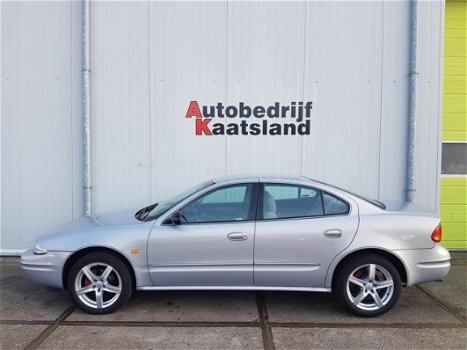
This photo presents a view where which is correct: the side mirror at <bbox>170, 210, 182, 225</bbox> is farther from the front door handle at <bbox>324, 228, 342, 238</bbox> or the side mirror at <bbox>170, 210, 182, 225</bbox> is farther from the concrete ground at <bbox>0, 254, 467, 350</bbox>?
the front door handle at <bbox>324, 228, 342, 238</bbox>

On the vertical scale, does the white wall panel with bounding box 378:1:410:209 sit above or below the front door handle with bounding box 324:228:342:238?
above

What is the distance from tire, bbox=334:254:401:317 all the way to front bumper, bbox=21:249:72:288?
117 inches

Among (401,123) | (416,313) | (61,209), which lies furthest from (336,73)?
(61,209)

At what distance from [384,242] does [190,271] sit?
2.08 meters

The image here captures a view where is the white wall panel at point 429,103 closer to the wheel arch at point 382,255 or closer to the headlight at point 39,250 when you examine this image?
the wheel arch at point 382,255

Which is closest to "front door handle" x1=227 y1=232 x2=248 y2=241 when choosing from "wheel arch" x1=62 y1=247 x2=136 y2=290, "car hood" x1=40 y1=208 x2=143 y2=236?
"car hood" x1=40 y1=208 x2=143 y2=236

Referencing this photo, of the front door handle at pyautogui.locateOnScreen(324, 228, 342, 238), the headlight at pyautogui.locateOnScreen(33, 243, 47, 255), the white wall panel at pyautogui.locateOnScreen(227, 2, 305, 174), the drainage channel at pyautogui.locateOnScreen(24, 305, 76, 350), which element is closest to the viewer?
the drainage channel at pyautogui.locateOnScreen(24, 305, 76, 350)

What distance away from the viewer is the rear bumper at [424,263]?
417 centimetres

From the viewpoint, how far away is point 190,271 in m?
4.19

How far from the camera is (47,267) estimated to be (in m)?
4.25

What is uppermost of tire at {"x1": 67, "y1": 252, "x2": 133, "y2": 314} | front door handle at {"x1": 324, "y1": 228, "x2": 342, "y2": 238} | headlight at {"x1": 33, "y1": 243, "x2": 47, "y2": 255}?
front door handle at {"x1": 324, "y1": 228, "x2": 342, "y2": 238}

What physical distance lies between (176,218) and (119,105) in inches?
125

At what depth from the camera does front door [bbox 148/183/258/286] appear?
13.6ft

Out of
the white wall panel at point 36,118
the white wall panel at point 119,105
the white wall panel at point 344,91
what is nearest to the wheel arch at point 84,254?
the white wall panel at point 119,105
